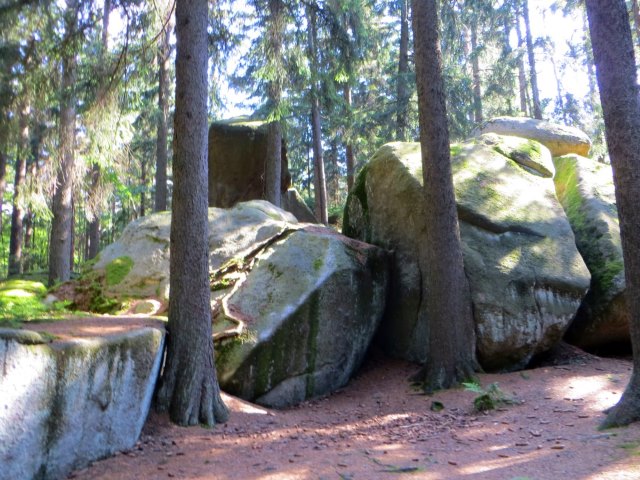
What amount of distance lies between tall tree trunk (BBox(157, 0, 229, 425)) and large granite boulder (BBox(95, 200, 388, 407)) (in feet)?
3.85

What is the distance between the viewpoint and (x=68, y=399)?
4.67 metres

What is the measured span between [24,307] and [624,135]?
8283 millimetres

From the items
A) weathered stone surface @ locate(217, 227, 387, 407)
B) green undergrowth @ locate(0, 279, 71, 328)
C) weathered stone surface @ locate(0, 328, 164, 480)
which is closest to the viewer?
weathered stone surface @ locate(0, 328, 164, 480)

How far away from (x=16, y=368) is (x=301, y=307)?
14.8 ft

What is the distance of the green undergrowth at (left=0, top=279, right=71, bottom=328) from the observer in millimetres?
6011

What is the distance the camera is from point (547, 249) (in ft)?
30.2

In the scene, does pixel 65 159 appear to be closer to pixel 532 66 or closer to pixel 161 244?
pixel 161 244

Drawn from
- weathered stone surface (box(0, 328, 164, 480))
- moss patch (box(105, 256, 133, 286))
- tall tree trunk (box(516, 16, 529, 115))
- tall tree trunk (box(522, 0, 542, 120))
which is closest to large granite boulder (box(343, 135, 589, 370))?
moss patch (box(105, 256, 133, 286))

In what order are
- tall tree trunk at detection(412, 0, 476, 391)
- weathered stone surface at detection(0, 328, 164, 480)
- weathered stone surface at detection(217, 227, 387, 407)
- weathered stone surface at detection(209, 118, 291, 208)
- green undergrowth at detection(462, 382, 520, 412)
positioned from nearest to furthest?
weathered stone surface at detection(0, 328, 164, 480) → green undergrowth at detection(462, 382, 520, 412) → weathered stone surface at detection(217, 227, 387, 407) → tall tree trunk at detection(412, 0, 476, 391) → weathered stone surface at detection(209, 118, 291, 208)

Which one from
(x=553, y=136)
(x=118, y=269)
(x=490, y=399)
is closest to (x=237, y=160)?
(x=118, y=269)

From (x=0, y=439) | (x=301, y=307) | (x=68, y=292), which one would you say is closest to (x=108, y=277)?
(x=68, y=292)

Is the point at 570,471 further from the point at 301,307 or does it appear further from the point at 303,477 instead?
the point at 301,307

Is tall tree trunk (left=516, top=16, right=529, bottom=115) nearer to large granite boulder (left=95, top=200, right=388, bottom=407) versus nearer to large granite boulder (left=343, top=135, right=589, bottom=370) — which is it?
large granite boulder (left=343, top=135, right=589, bottom=370)

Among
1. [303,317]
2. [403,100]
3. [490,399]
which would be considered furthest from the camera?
[403,100]
